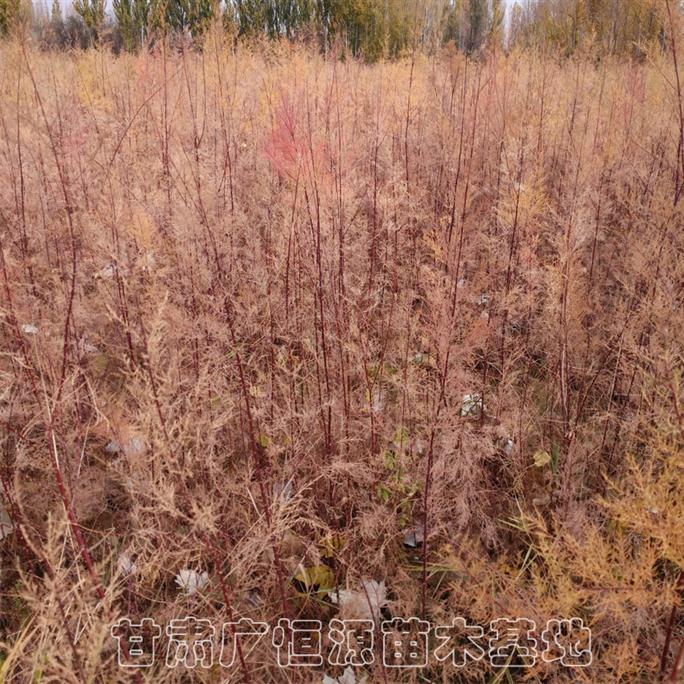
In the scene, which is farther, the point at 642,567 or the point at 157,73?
the point at 157,73

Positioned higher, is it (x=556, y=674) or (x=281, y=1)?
(x=281, y=1)

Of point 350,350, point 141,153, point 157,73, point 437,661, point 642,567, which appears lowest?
point 437,661

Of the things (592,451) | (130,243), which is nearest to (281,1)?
(130,243)

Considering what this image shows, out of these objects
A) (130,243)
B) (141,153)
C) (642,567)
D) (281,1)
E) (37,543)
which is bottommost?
(37,543)

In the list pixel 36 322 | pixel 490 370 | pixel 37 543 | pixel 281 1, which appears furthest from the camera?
pixel 281 1

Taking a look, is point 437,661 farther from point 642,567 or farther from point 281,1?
point 281,1

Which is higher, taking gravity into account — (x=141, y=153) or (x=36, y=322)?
(x=141, y=153)

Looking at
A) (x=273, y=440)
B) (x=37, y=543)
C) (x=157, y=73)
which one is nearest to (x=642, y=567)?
(x=273, y=440)

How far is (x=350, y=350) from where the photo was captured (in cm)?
177

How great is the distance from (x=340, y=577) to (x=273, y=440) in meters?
0.53

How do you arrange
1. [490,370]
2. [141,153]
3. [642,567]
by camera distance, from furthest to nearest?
[141,153] < [490,370] < [642,567]

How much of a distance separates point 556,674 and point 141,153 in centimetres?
368

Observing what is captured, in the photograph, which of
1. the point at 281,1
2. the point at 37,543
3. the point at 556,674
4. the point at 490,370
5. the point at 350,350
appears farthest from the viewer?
the point at 281,1

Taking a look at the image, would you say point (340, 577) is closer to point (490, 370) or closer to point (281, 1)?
point (490, 370)
